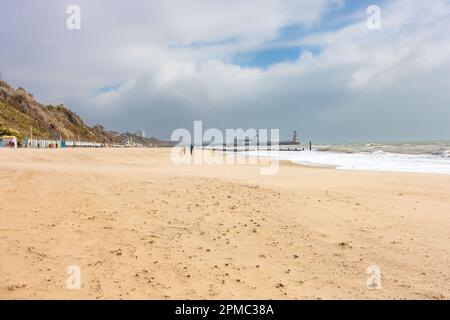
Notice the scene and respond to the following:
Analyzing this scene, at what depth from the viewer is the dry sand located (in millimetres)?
4613

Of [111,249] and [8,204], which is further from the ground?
[8,204]

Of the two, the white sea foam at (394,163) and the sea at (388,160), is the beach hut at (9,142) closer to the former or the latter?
the sea at (388,160)

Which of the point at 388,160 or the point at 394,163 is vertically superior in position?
the point at 388,160

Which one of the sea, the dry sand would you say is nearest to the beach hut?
the sea

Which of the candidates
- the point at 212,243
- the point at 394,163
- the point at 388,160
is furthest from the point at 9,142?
the point at 212,243

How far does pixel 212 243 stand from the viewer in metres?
6.23

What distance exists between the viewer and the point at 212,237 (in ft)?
21.4

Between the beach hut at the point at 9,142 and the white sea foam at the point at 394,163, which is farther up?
the beach hut at the point at 9,142

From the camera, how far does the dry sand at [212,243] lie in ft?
15.1

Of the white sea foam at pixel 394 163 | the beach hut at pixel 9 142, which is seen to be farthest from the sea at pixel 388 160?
the beach hut at pixel 9 142

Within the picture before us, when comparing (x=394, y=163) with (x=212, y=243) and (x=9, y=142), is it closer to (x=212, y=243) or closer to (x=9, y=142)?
(x=212, y=243)
